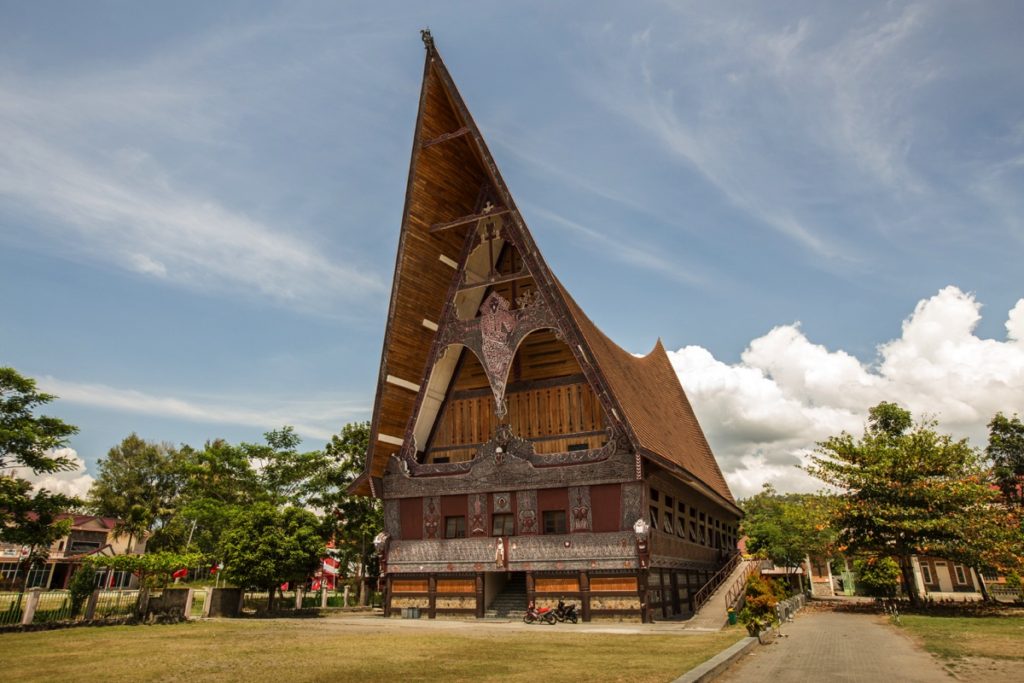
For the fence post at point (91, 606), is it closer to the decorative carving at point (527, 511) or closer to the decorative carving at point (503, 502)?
the decorative carving at point (503, 502)

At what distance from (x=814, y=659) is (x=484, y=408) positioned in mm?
16147

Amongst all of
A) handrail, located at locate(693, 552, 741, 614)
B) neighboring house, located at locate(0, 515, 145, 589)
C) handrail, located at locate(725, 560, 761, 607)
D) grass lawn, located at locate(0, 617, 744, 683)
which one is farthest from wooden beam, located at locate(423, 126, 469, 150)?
neighboring house, located at locate(0, 515, 145, 589)

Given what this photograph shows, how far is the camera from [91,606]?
1848 cm

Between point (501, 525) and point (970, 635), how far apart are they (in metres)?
13.7

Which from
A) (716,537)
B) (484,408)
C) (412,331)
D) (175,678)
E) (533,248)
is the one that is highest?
(533,248)

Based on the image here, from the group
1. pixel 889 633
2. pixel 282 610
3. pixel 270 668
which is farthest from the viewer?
pixel 282 610

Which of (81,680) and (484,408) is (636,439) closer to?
(484,408)

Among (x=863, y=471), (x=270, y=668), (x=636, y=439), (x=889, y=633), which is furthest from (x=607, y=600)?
(x=270, y=668)

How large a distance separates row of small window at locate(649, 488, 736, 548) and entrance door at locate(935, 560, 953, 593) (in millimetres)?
23941

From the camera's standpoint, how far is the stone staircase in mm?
22781

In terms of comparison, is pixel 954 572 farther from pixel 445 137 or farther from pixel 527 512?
pixel 445 137

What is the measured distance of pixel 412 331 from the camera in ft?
85.4

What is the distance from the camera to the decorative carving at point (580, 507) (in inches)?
858

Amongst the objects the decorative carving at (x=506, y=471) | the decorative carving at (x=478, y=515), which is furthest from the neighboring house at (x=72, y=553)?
the decorative carving at (x=478, y=515)
